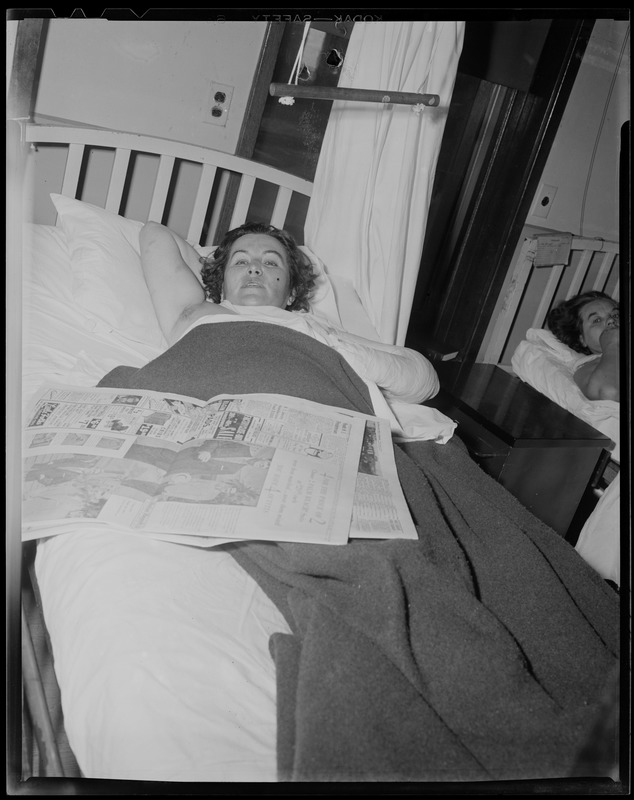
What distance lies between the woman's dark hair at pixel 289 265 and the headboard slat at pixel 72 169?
0.35 meters

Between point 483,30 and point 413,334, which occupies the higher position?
point 483,30

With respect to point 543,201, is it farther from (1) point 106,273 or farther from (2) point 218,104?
(1) point 106,273

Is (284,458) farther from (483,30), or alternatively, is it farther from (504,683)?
(483,30)

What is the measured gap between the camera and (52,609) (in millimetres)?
682

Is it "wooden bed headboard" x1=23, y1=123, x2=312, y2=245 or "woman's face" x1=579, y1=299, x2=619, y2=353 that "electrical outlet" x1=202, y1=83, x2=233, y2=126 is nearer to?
"wooden bed headboard" x1=23, y1=123, x2=312, y2=245

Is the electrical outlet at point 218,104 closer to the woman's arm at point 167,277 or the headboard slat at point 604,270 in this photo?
the woman's arm at point 167,277

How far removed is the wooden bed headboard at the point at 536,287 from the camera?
1.95 metres

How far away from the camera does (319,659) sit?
0.56 m

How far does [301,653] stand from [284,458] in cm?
30

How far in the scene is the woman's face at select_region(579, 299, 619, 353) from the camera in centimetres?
187

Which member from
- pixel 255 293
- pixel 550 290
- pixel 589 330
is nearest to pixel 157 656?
pixel 255 293

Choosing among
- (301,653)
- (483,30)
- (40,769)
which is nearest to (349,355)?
(301,653)

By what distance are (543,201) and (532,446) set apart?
1049 mm

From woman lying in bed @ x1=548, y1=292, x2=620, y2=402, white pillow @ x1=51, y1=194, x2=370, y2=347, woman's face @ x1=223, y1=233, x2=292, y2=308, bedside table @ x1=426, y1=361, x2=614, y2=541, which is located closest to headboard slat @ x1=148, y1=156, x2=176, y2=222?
white pillow @ x1=51, y1=194, x2=370, y2=347
